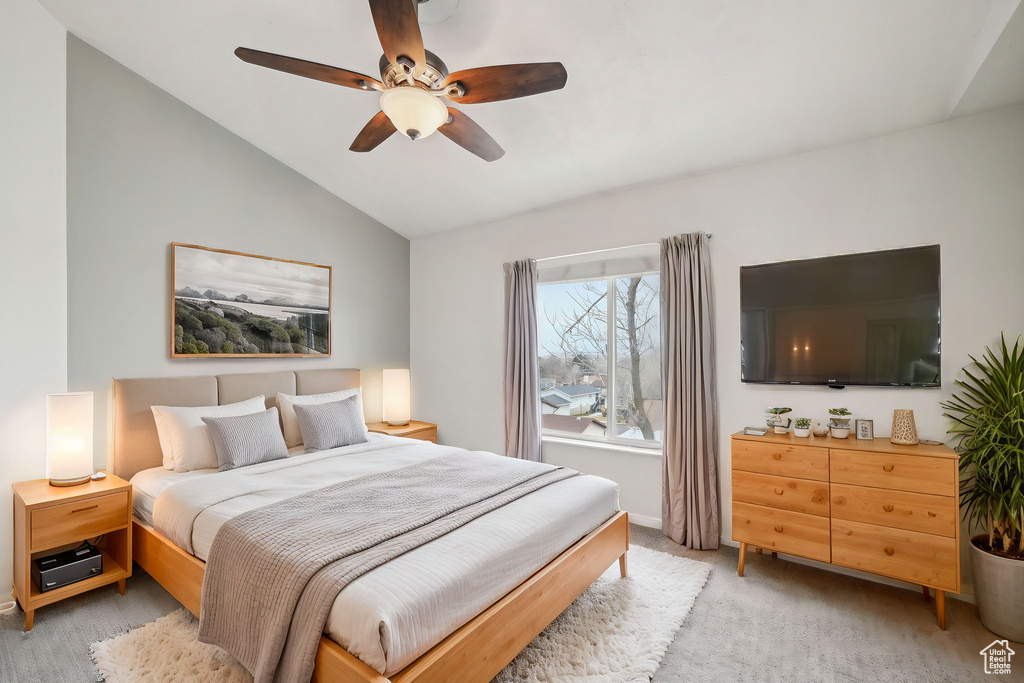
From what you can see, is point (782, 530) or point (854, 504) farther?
point (782, 530)

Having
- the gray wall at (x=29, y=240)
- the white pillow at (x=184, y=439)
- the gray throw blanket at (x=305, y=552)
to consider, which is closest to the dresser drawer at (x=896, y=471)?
the gray throw blanket at (x=305, y=552)

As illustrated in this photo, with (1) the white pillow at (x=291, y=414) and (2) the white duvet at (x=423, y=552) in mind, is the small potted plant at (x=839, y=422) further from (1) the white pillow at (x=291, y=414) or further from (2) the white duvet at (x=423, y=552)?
(1) the white pillow at (x=291, y=414)

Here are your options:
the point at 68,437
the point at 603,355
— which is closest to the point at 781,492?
the point at 603,355

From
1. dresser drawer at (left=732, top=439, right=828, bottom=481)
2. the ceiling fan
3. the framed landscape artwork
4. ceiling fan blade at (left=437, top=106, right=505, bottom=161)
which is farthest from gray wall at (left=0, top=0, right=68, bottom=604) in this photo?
dresser drawer at (left=732, top=439, right=828, bottom=481)

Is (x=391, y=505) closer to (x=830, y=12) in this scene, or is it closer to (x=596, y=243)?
(x=596, y=243)

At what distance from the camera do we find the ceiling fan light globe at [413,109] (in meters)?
2.03

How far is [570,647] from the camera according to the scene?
2.17 m

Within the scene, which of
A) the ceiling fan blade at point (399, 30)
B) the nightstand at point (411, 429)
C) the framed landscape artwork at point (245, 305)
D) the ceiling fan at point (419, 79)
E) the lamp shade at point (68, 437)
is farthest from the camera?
the nightstand at point (411, 429)

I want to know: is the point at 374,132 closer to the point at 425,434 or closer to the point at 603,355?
the point at 603,355

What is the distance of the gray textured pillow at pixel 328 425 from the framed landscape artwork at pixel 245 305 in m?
0.68

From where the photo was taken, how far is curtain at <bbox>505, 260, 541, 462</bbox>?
420 centimetres

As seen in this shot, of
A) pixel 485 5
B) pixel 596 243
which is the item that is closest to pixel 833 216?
pixel 596 243

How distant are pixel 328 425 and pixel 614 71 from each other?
301 cm

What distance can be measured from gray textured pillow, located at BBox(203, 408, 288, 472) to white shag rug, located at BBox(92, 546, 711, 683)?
0.86 m
